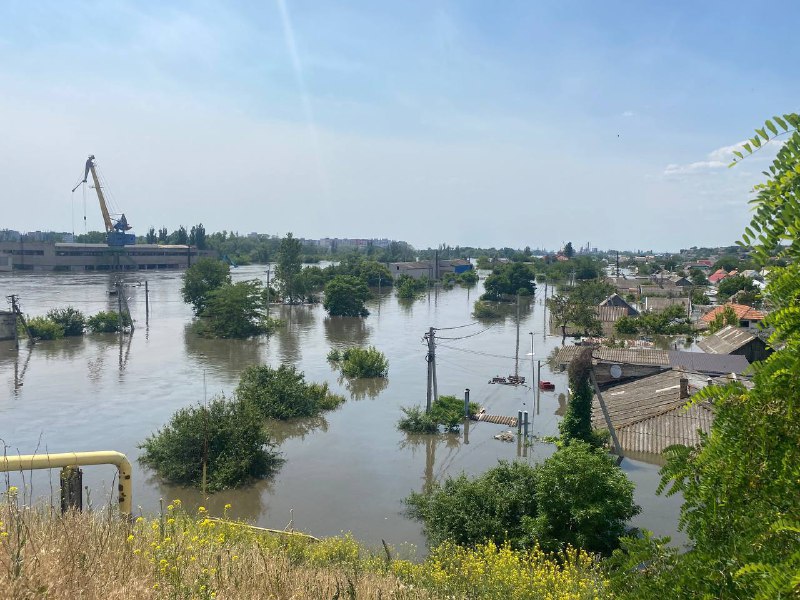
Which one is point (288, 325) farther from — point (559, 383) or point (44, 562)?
point (44, 562)

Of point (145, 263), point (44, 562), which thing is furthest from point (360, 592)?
point (145, 263)

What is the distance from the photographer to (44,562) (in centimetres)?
252

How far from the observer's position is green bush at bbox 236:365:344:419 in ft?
48.9

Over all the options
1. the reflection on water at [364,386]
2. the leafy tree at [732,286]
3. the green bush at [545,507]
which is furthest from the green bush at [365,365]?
the leafy tree at [732,286]

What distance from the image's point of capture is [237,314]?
27328 millimetres

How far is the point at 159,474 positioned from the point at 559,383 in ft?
40.1

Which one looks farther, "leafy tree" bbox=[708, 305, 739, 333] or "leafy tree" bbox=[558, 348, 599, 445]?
"leafy tree" bbox=[708, 305, 739, 333]

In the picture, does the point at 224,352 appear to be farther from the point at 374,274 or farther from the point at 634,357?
the point at 374,274

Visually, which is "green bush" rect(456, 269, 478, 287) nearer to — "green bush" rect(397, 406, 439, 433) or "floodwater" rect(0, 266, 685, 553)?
"floodwater" rect(0, 266, 685, 553)

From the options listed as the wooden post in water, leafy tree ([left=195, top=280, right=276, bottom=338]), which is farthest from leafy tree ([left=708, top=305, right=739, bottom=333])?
the wooden post in water

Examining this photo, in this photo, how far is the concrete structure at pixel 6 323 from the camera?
23.6m

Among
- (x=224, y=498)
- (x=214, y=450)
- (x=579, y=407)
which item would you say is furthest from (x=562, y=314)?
(x=224, y=498)

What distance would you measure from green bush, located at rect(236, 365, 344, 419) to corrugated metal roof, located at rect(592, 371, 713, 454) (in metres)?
6.89

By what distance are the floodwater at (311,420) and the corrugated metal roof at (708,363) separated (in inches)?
143
